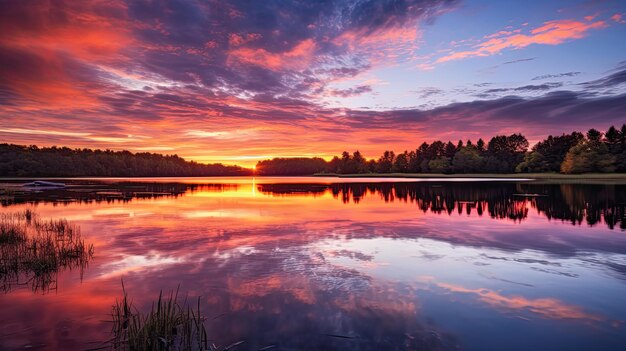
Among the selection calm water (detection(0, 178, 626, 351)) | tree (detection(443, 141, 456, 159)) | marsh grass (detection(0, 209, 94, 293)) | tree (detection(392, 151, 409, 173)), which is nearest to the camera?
calm water (detection(0, 178, 626, 351))

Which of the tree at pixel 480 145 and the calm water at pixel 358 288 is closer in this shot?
the calm water at pixel 358 288

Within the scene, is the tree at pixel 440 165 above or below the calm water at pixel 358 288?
above

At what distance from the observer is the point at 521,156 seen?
15438cm

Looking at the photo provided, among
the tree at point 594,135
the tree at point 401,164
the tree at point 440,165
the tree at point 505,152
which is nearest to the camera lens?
the tree at point 594,135

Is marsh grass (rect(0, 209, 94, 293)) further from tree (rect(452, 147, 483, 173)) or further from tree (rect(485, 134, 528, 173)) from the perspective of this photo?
tree (rect(485, 134, 528, 173))

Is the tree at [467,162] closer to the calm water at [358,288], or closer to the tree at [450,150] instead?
the tree at [450,150]

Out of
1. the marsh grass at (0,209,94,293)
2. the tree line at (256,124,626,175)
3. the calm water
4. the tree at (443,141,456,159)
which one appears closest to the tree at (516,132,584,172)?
the tree line at (256,124,626,175)

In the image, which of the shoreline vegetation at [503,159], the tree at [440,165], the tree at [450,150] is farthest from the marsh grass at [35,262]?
the tree at [450,150]

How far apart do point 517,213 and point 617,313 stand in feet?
73.9

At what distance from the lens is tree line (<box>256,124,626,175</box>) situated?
110562mm

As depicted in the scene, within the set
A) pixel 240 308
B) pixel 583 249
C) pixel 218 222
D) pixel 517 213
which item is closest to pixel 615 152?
pixel 517 213

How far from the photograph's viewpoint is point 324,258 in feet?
49.2

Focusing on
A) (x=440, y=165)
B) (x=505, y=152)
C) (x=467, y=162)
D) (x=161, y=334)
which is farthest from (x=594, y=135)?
(x=161, y=334)

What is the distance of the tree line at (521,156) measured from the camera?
4353 inches
